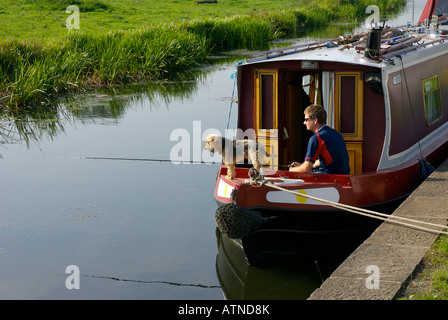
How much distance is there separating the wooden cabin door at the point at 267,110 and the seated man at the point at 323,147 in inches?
29.4

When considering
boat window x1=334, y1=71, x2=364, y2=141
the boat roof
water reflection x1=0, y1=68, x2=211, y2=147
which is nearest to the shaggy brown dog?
boat window x1=334, y1=71, x2=364, y2=141

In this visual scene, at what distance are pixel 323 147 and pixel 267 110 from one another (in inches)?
42.9

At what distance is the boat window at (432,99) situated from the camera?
9.16 m

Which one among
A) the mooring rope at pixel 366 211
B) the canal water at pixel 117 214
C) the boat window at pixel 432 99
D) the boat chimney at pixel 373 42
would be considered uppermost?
the boat chimney at pixel 373 42

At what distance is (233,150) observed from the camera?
6875mm

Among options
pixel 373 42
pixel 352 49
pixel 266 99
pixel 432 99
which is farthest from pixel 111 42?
pixel 373 42

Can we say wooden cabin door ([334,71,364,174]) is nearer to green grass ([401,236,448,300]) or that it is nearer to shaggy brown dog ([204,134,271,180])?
shaggy brown dog ([204,134,271,180])

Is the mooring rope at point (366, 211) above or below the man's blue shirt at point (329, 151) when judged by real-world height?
below

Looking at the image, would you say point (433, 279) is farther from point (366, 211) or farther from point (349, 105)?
point (349, 105)

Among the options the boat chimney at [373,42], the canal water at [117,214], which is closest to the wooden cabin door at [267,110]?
the canal water at [117,214]

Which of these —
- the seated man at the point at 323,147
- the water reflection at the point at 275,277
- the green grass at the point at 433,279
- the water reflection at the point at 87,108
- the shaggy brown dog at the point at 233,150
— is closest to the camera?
the green grass at the point at 433,279

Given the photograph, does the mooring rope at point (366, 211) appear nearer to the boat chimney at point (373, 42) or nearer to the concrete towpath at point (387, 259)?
the concrete towpath at point (387, 259)

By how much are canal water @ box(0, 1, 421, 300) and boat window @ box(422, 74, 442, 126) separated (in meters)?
2.72
